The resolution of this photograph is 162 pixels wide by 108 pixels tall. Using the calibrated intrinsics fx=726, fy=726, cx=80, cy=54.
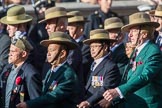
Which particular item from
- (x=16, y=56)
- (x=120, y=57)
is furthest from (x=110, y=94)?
(x=120, y=57)

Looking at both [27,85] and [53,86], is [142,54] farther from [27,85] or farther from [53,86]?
[27,85]

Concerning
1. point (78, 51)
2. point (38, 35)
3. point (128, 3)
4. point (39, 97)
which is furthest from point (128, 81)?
point (128, 3)

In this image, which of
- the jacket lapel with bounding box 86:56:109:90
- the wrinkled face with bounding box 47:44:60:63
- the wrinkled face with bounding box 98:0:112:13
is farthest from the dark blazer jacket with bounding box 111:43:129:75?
the wrinkled face with bounding box 98:0:112:13

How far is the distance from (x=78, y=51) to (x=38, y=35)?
2.21 meters

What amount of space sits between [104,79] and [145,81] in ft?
2.64

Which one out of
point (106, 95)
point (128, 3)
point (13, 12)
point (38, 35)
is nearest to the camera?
point (106, 95)

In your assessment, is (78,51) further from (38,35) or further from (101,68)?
(38,35)

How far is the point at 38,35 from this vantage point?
11500 millimetres

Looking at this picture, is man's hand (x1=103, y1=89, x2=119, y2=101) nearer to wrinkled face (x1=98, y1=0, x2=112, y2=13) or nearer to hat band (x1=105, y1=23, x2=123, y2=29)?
hat band (x1=105, y1=23, x2=123, y2=29)

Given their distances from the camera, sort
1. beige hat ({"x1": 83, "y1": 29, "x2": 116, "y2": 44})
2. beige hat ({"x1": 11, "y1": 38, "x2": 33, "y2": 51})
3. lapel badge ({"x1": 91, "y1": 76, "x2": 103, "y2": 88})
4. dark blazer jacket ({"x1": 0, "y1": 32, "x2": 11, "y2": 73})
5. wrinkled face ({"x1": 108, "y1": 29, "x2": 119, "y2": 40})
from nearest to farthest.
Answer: beige hat ({"x1": 11, "y1": 38, "x2": 33, "y2": 51}), lapel badge ({"x1": 91, "y1": 76, "x2": 103, "y2": 88}), beige hat ({"x1": 83, "y1": 29, "x2": 116, "y2": 44}), dark blazer jacket ({"x1": 0, "y1": 32, "x2": 11, "y2": 73}), wrinkled face ({"x1": 108, "y1": 29, "x2": 119, "y2": 40})

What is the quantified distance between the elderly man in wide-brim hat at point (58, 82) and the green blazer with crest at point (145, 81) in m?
0.55

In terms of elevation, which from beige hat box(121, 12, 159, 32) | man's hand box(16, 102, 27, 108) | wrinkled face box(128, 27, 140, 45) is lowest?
man's hand box(16, 102, 27, 108)

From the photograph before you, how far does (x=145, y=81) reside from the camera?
7.80 m

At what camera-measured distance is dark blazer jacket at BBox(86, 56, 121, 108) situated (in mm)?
8320
